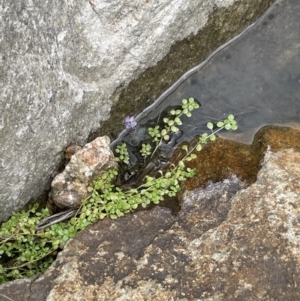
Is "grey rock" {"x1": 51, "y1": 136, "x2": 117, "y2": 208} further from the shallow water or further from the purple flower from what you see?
the shallow water

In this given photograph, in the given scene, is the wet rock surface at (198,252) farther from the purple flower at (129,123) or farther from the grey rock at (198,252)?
the purple flower at (129,123)

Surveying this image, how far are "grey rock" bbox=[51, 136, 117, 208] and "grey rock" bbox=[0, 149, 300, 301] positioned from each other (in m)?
0.28

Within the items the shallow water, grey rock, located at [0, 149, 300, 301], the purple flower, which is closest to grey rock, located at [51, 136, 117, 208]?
grey rock, located at [0, 149, 300, 301]

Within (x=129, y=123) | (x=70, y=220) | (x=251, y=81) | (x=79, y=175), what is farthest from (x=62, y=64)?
(x=251, y=81)

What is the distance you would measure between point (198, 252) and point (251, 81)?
1532 mm

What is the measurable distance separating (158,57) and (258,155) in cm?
94

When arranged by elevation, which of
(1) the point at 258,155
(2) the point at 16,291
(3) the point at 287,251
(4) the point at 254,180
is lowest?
(2) the point at 16,291

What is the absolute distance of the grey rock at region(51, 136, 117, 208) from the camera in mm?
2764

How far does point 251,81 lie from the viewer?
3.34 meters

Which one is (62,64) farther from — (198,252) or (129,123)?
(198,252)

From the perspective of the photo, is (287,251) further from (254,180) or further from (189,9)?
(189,9)

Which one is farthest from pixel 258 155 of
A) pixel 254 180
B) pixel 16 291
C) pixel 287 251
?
pixel 16 291

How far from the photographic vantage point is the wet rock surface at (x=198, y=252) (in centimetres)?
223

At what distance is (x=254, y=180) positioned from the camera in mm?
2596
